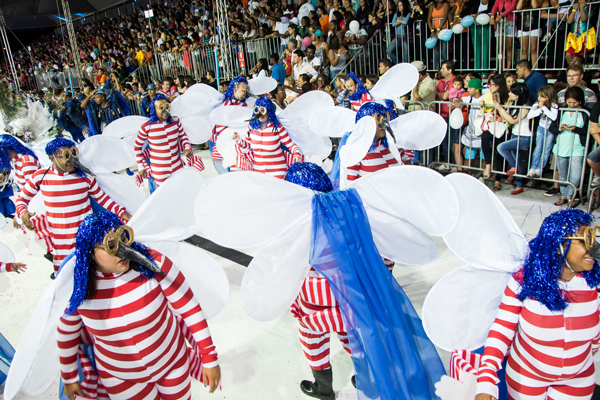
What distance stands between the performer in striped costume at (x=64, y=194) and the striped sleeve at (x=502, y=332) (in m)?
2.40

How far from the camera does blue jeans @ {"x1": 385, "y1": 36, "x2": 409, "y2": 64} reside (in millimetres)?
7764

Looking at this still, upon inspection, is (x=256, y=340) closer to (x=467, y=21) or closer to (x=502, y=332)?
(x=502, y=332)

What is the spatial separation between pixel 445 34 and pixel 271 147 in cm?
445

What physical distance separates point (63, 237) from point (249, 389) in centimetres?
177

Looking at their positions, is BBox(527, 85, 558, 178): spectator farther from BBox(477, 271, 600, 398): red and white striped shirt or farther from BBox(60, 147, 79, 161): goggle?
BBox(60, 147, 79, 161): goggle

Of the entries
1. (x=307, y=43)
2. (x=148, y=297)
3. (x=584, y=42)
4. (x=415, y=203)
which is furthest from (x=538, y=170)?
(x=307, y=43)

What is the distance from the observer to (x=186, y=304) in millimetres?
1836

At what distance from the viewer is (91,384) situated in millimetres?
1906

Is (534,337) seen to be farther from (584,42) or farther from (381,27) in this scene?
(381,27)

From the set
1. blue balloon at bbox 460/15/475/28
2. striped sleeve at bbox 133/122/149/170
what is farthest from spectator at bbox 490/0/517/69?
striped sleeve at bbox 133/122/149/170

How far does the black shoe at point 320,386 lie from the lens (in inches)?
93.6

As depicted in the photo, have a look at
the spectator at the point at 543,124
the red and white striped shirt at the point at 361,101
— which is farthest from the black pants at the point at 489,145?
the red and white striped shirt at the point at 361,101

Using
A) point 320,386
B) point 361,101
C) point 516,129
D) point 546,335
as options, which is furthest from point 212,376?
point 516,129

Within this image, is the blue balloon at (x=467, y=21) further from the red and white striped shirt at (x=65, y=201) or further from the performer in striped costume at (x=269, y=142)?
the red and white striped shirt at (x=65, y=201)
